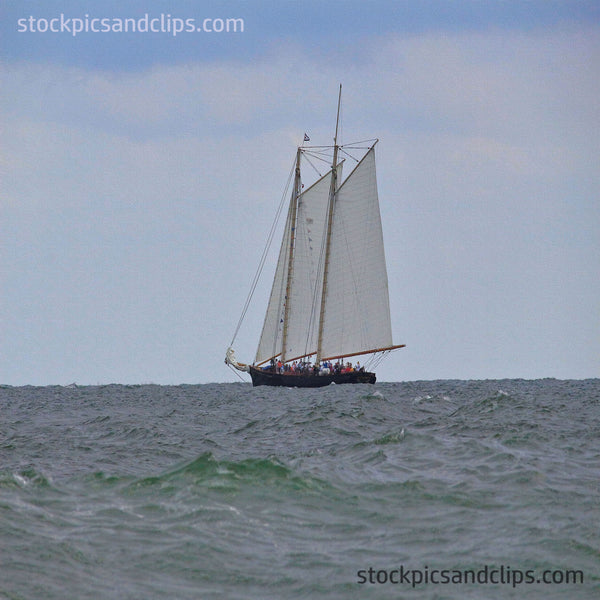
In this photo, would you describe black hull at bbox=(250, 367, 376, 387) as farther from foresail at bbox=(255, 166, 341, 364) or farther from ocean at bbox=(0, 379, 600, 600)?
ocean at bbox=(0, 379, 600, 600)

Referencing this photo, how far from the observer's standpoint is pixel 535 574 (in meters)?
11.9

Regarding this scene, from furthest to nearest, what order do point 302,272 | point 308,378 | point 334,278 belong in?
point 308,378 < point 302,272 < point 334,278

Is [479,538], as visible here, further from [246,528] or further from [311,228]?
[311,228]

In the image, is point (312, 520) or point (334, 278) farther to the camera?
point (334, 278)

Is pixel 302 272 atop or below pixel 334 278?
atop

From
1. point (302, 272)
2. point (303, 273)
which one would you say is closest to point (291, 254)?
point (302, 272)

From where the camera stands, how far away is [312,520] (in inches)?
580

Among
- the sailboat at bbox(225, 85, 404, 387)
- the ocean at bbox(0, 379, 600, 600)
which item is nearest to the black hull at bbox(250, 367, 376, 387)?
the sailboat at bbox(225, 85, 404, 387)

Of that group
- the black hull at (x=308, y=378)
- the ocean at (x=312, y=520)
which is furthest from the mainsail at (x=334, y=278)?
the ocean at (x=312, y=520)

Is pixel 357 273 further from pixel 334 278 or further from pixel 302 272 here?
pixel 302 272

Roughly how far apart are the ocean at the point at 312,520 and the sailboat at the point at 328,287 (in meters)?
52.5

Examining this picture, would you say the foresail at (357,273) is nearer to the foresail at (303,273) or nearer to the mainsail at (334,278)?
the mainsail at (334,278)

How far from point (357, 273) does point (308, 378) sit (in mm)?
12069

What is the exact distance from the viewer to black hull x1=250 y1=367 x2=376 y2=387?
275 feet
